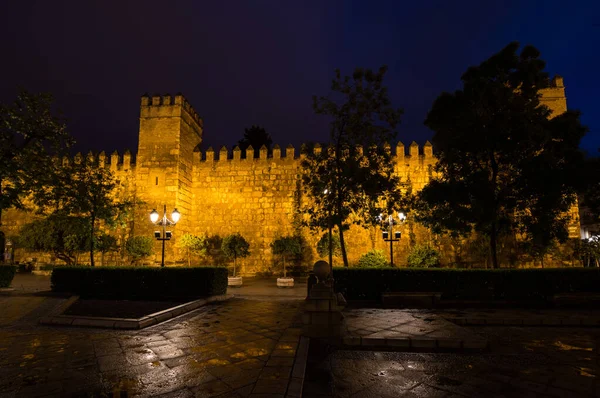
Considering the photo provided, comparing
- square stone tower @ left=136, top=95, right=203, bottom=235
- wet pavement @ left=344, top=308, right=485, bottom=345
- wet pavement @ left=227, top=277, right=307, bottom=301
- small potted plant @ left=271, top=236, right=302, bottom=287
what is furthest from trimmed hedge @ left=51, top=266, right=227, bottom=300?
square stone tower @ left=136, top=95, right=203, bottom=235

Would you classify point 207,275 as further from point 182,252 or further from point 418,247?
point 418,247

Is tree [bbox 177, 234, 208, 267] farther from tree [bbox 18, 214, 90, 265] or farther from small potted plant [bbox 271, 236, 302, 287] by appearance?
tree [bbox 18, 214, 90, 265]

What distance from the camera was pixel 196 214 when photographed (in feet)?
61.8

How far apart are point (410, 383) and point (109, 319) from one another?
5.26m

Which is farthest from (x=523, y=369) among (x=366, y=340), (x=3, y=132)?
(x=3, y=132)

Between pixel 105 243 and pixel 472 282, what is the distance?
53.9ft

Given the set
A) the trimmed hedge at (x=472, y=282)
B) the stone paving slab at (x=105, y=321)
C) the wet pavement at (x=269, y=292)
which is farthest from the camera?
the wet pavement at (x=269, y=292)

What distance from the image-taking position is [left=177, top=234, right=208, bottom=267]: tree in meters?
16.5

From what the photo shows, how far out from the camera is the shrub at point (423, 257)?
51.1 ft

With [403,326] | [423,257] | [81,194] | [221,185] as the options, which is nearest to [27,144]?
[81,194]

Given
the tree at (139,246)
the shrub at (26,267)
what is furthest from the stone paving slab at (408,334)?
the shrub at (26,267)

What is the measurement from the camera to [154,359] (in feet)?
13.5

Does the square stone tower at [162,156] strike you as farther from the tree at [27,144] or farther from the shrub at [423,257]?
the shrub at [423,257]

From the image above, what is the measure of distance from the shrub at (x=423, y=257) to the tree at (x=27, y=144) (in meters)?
→ 15.0
